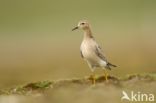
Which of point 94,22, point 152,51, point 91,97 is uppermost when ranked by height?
point 94,22

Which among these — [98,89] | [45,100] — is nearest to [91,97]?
[98,89]

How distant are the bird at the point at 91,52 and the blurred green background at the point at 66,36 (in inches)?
1.4

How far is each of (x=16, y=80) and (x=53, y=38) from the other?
1.14 ft

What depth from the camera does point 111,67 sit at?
10.1ft

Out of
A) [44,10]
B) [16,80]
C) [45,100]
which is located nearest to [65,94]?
[45,100]

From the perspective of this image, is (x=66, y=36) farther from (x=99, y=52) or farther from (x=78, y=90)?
(x=78, y=90)

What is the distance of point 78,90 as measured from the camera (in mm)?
3100

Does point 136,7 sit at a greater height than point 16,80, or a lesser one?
greater

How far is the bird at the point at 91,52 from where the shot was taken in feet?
10.00

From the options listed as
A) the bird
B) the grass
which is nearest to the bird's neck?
the bird

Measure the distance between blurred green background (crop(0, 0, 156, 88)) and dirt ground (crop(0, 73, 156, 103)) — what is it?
40 millimetres

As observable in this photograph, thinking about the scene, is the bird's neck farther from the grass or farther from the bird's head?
the grass

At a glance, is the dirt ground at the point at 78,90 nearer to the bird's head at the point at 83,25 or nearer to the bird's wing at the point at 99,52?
the bird's wing at the point at 99,52

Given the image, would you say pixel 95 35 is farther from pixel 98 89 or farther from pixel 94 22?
pixel 98 89
